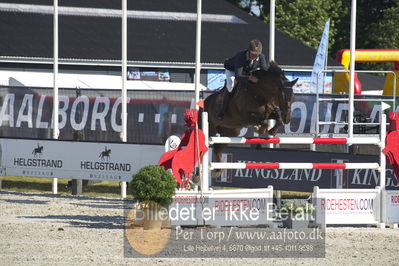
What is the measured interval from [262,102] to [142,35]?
82.6ft

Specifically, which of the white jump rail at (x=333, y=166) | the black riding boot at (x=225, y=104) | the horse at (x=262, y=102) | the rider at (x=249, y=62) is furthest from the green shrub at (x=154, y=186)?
the black riding boot at (x=225, y=104)

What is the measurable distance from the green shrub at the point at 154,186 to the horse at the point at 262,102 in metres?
1.70

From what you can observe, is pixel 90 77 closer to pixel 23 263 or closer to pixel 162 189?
pixel 162 189

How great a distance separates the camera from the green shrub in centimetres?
1158

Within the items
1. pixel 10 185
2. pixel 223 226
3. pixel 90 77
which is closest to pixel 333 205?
pixel 223 226

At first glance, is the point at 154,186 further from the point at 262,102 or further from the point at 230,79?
the point at 230,79

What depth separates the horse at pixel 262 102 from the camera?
40.4ft

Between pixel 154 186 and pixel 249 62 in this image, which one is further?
pixel 249 62

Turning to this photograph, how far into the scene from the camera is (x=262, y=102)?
1262 centimetres

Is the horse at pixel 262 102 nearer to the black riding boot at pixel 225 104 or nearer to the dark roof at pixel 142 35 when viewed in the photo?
the black riding boot at pixel 225 104

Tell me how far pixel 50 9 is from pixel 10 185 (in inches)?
736

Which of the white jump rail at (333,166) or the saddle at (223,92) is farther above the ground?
the saddle at (223,92)

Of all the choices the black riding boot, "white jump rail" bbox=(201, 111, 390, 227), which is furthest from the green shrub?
the black riding boot

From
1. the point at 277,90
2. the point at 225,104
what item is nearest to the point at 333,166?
the point at 277,90
